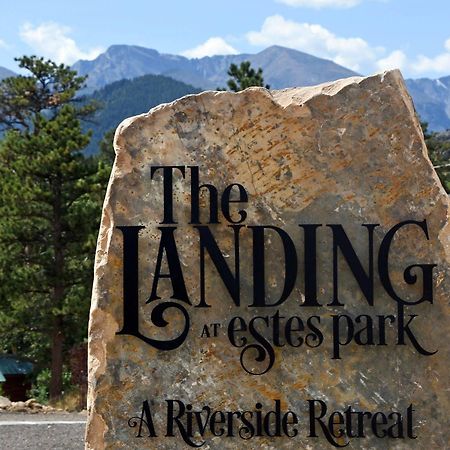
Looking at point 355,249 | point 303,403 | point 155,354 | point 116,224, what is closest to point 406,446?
point 303,403

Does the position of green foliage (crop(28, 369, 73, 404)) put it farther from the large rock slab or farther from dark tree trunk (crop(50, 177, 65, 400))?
the large rock slab

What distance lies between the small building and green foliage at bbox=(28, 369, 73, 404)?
6.33 ft

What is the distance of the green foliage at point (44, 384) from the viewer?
52.3 ft

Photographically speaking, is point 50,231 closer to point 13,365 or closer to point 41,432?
point 13,365

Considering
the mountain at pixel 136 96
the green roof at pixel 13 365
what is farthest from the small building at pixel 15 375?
the mountain at pixel 136 96

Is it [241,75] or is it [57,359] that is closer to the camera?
[57,359]

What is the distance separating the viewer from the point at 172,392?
3660mm

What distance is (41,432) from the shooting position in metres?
7.98

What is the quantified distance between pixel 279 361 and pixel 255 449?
0.41 metres

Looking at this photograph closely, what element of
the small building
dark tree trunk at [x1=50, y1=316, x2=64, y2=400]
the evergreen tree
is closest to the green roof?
the small building

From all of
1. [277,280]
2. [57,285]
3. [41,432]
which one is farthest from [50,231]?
[277,280]

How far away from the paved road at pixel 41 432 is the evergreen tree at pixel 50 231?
574cm

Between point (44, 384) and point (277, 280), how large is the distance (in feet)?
48.8

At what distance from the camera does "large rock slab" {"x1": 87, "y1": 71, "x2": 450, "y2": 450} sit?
142 inches
